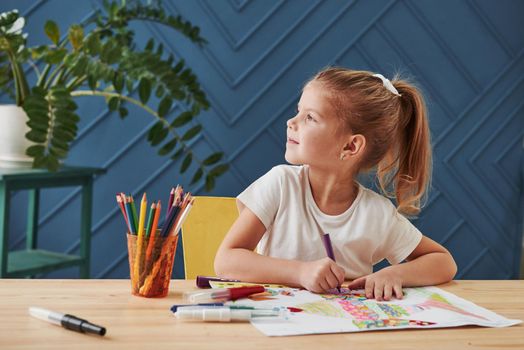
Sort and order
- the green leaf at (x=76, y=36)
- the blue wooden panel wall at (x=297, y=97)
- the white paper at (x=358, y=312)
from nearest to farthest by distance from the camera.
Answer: the white paper at (x=358, y=312) → the green leaf at (x=76, y=36) → the blue wooden panel wall at (x=297, y=97)

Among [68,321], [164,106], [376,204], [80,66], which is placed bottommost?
[376,204]

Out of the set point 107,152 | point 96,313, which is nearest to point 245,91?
point 107,152

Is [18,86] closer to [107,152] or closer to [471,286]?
[107,152]

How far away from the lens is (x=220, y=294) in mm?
1040

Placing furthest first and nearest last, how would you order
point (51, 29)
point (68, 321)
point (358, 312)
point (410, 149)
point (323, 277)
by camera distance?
1. point (51, 29)
2. point (410, 149)
3. point (323, 277)
4. point (358, 312)
5. point (68, 321)

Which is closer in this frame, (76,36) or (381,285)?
(381,285)

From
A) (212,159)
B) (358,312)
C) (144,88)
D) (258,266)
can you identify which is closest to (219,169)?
(212,159)

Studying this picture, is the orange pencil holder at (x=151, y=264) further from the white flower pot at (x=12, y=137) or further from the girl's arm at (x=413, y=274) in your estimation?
the white flower pot at (x=12, y=137)

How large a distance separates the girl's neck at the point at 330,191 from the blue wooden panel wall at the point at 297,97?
1.52 meters

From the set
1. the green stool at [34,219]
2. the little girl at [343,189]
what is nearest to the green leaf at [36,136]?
the green stool at [34,219]

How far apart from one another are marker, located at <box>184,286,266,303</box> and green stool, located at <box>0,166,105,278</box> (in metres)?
1.29

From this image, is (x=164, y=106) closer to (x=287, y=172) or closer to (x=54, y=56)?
(x=54, y=56)

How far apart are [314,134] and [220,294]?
47cm

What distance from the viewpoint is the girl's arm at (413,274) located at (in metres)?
1.16
